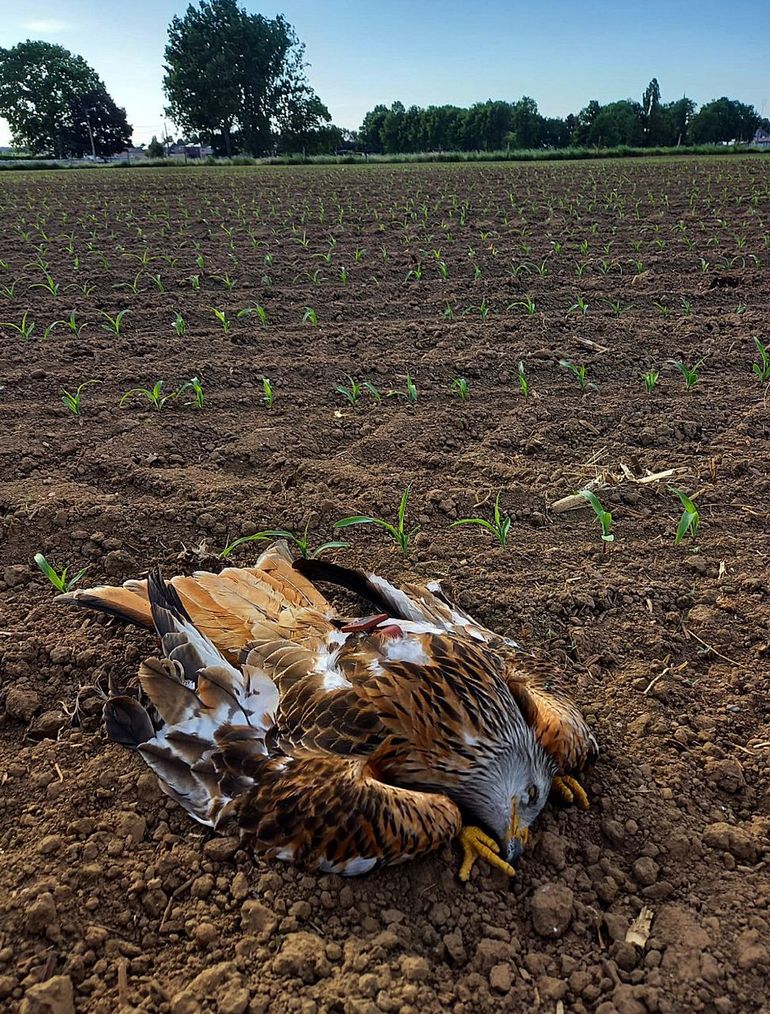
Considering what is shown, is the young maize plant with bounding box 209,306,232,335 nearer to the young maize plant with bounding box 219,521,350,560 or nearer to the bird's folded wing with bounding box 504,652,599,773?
the young maize plant with bounding box 219,521,350,560

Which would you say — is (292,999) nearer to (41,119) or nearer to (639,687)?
(639,687)

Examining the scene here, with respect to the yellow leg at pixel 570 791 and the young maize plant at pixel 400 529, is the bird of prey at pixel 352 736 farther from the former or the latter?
the young maize plant at pixel 400 529

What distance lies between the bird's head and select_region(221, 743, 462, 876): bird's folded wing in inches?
4.4

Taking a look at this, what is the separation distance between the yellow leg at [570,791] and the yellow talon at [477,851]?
317 mm

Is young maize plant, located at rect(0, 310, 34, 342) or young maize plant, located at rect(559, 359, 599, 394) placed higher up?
young maize plant, located at rect(0, 310, 34, 342)

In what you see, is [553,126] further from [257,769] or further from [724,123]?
[257,769]

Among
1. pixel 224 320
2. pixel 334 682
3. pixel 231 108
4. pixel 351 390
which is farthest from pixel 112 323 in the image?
pixel 231 108

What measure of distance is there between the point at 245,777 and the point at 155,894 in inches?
16.1

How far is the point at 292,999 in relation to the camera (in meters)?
1.77

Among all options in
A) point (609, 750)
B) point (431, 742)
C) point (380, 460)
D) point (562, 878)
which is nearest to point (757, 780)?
point (609, 750)

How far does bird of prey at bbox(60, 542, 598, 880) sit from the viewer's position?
6.40 feet

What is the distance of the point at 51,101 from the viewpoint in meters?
74.0

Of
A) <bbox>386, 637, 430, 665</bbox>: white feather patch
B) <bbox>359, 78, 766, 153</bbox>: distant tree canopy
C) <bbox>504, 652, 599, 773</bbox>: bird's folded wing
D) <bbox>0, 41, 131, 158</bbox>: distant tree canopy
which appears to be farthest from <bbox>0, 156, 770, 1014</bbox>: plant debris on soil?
<bbox>0, 41, 131, 158</bbox>: distant tree canopy

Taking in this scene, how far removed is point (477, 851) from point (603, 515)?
1.80 m
